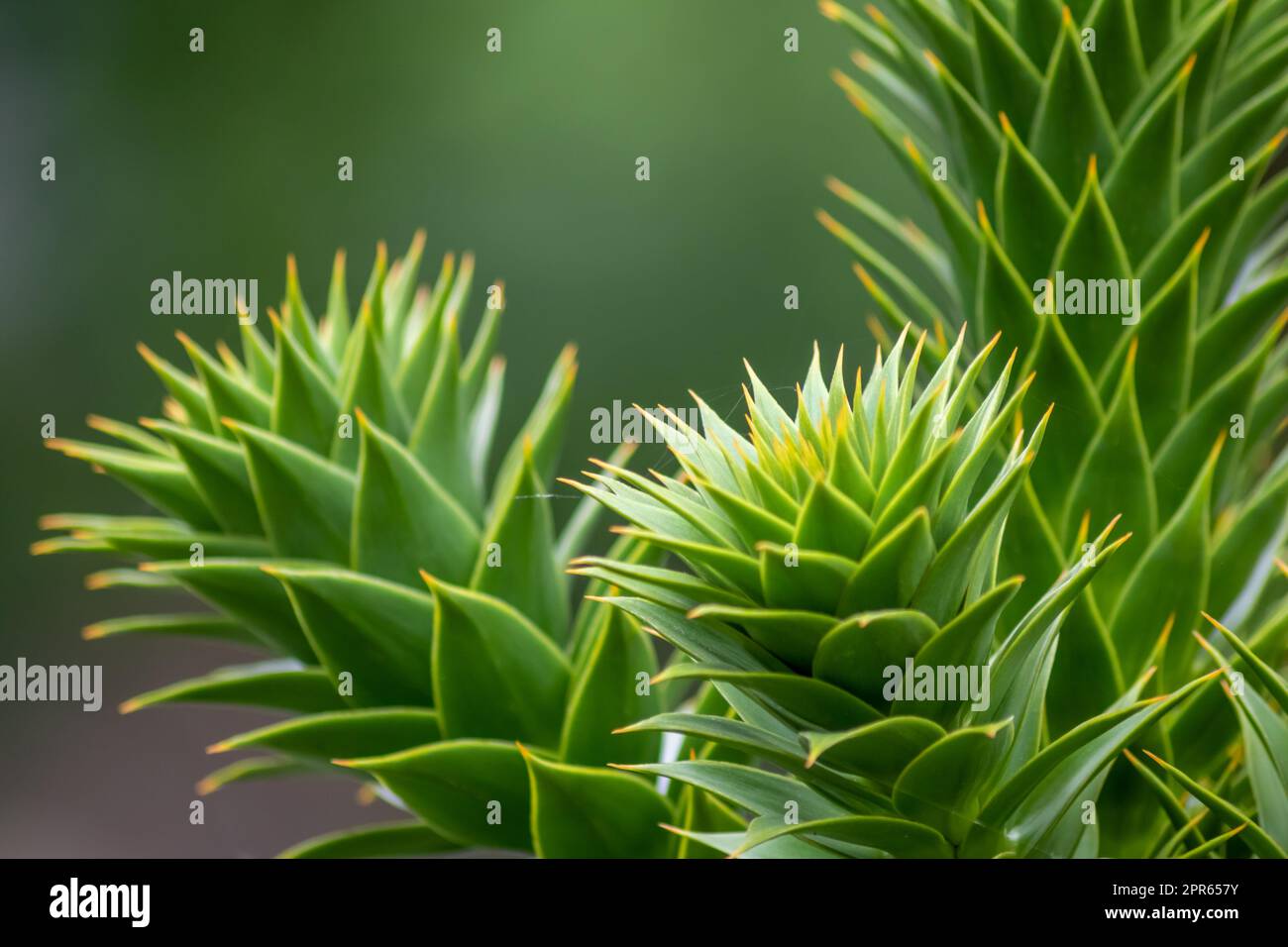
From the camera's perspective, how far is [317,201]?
1006 millimetres

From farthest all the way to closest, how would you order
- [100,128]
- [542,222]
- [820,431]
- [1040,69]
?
[100,128] < [542,222] < [1040,69] < [820,431]

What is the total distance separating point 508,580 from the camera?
21.1 inches

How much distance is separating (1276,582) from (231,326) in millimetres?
885

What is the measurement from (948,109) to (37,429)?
87cm

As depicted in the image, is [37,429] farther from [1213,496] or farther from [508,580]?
[1213,496]

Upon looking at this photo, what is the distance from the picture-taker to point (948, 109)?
0.54 m

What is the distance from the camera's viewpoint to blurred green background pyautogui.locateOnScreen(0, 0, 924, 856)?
2.68 feet

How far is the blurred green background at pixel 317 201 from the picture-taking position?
0.82 metres

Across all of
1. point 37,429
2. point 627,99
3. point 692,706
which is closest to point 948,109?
point 692,706

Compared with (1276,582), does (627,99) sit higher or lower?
higher

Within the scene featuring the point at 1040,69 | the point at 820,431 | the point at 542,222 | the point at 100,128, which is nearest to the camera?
the point at 820,431
